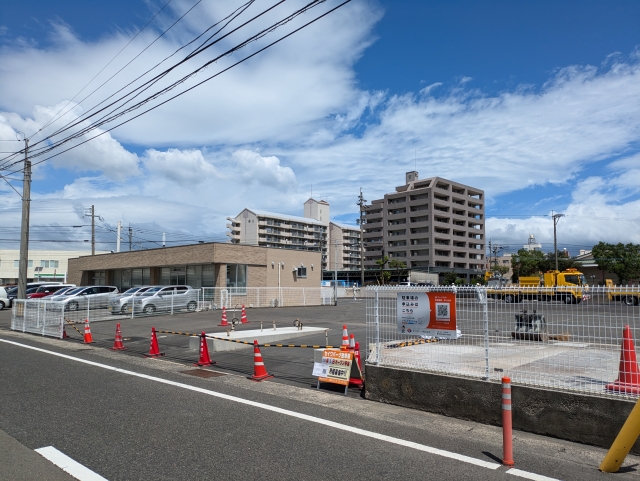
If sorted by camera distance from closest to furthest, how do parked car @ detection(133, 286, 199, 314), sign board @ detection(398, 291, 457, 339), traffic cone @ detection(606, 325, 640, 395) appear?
traffic cone @ detection(606, 325, 640, 395), sign board @ detection(398, 291, 457, 339), parked car @ detection(133, 286, 199, 314)

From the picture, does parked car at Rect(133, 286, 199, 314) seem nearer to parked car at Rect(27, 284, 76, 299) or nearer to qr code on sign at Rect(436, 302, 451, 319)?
parked car at Rect(27, 284, 76, 299)

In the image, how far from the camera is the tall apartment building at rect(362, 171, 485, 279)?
278 feet

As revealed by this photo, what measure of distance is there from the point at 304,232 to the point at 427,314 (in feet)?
329

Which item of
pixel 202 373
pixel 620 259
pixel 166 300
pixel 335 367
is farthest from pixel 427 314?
pixel 620 259

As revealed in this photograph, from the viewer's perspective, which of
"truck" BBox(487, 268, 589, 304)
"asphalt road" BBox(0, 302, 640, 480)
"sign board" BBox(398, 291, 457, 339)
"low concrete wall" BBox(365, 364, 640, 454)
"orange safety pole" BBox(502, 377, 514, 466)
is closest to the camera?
"asphalt road" BBox(0, 302, 640, 480)

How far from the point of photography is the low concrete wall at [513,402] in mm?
5734

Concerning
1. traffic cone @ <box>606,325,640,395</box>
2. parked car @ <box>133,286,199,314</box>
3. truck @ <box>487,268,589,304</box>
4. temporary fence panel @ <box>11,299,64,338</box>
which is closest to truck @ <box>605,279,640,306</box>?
truck @ <box>487,268,589,304</box>

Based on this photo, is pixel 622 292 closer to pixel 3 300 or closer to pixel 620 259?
pixel 3 300

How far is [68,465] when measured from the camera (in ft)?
16.3

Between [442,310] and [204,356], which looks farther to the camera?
[204,356]

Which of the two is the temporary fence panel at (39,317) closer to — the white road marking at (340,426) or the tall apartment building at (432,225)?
the white road marking at (340,426)

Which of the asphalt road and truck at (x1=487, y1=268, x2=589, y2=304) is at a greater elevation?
truck at (x1=487, y1=268, x2=589, y2=304)

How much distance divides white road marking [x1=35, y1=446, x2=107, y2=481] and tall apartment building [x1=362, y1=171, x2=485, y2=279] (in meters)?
79.0

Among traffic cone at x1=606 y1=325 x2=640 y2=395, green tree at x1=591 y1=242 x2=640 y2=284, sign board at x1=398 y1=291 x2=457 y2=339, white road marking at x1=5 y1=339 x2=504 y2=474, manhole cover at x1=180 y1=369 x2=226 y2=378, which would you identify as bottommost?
manhole cover at x1=180 y1=369 x2=226 y2=378
